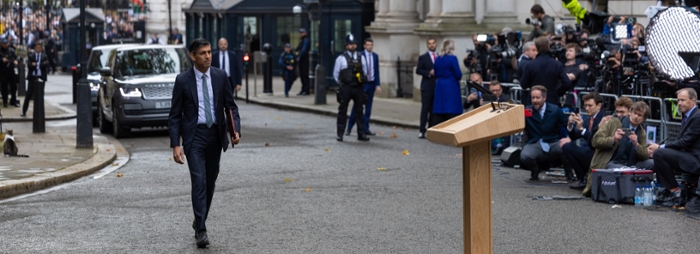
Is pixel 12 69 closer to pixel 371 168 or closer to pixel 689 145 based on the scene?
pixel 371 168

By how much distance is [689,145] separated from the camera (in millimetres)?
11211

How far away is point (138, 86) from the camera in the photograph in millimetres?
19828

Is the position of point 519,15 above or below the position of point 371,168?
above

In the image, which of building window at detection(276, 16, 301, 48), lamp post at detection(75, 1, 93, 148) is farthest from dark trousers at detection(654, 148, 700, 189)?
building window at detection(276, 16, 301, 48)

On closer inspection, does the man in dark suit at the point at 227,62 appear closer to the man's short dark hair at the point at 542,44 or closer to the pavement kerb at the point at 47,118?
the pavement kerb at the point at 47,118

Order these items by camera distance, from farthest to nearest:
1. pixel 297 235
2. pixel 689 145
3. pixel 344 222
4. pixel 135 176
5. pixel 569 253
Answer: pixel 135 176, pixel 689 145, pixel 344 222, pixel 297 235, pixel 569 253

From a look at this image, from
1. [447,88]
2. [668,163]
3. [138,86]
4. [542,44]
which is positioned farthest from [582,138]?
[138,86]

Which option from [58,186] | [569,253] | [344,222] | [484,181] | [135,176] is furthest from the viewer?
[135,176]

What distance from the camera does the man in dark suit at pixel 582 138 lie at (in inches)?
501

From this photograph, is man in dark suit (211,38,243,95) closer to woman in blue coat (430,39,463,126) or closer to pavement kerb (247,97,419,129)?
pavement kerb (247,97,419,129)

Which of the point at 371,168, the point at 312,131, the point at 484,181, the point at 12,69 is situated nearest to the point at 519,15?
the point at 312,131

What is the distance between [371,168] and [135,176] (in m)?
2.91

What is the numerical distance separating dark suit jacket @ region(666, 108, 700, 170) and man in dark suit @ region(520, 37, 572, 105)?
417 cm

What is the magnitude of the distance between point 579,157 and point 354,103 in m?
6.53
